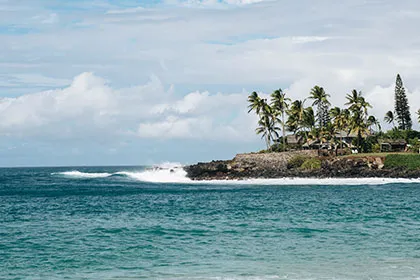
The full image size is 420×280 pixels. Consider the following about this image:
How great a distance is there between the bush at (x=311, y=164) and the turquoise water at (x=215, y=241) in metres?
39.9

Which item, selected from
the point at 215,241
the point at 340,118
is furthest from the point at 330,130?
the point at 215,241

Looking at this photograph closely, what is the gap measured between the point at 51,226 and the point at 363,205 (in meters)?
22.0

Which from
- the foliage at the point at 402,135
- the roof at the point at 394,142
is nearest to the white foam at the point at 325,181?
the roof at the point at 394,142

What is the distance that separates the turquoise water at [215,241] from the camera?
63.1 feet

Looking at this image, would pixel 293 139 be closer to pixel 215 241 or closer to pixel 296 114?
pixel 296 114

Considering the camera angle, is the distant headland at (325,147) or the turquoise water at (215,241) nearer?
the turquoise water at (215,241)

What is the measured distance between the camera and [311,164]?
81.7 meters

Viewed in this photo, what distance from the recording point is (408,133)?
98.2m

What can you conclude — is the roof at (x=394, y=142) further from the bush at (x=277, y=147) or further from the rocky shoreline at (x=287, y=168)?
the bush at (x=277, y=147)

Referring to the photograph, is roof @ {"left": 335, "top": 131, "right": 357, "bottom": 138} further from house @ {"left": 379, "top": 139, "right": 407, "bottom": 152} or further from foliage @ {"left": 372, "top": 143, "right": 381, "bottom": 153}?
foliage @ {"left": 372, "top": 143, "right": 381, "bottom": 153}

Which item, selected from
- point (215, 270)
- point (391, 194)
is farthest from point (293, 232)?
point (391, 194)

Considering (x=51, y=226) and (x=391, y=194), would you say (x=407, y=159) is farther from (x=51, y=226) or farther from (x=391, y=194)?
(x=51, y=226)

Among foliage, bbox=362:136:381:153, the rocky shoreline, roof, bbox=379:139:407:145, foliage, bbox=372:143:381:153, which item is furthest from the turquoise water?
roof, bbox=379:139:407:145

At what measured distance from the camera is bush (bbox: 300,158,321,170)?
3193 inches
